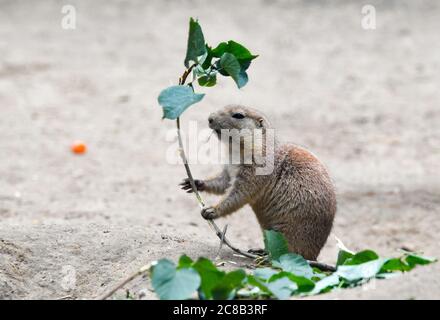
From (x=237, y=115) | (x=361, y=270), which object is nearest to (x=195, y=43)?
(x=237, y=115)

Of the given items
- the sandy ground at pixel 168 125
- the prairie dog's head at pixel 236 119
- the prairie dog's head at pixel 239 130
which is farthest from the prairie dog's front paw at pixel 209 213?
the prairie dog's head at pixel 236 119

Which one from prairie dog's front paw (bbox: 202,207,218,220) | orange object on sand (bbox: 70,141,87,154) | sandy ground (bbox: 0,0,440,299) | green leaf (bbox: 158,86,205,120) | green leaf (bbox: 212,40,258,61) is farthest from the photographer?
orange object on sand (bbox: 70,141,87,154)

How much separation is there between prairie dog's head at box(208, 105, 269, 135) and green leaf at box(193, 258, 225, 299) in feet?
5.67

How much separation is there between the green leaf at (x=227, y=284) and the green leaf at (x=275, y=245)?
848mm

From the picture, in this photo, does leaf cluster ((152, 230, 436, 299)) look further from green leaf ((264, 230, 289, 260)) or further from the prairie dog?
the prairie dog

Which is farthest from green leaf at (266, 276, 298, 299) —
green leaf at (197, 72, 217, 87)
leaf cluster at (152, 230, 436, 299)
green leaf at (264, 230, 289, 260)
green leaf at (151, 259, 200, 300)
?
green leaf at (197, 72, 217, 87)

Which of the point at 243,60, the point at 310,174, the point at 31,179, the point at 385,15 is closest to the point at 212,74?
the point at 243,60

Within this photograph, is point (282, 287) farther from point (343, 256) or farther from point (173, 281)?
point (343, 256)

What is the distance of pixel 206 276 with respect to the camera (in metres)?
3.77

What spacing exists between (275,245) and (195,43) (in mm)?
1306

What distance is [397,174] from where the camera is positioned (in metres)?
8.05

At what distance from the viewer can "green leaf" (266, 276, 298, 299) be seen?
3846 millimetres

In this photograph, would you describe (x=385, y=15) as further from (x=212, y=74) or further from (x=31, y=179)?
(x=212, y=74)

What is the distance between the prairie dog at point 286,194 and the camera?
5117mm
